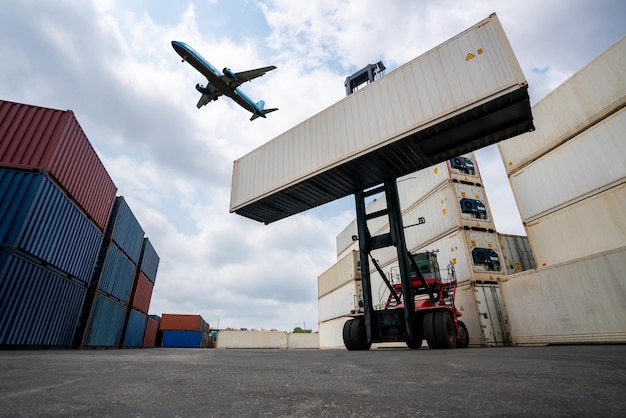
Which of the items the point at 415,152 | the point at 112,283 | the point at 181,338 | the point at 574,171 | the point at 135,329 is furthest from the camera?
the point at 181,338

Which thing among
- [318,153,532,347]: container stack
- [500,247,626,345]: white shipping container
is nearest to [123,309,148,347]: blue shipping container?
[318,153,532,347]: container stack

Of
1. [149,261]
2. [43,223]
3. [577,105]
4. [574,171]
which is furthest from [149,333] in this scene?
[577,105]

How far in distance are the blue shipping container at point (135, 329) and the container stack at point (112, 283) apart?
1239mm

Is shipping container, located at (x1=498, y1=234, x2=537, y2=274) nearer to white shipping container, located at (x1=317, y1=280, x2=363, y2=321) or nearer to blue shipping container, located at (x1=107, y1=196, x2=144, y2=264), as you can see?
white shipping container, located at (x1=317, y1=280, x2=363, y2=321)

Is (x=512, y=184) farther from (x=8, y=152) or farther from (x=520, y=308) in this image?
(x=8, y=152)

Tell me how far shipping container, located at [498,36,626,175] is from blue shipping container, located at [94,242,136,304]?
17713 millimetres

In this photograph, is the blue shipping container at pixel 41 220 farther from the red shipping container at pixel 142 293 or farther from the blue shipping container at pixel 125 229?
the red shipping container at pixel 142 293

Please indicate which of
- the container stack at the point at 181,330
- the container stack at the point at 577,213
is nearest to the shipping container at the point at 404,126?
the container stack at the point at 577,213

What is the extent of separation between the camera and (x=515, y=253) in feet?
42.3

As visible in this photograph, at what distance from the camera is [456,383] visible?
2.10 meters

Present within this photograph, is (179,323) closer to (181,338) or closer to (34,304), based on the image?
(181,338)

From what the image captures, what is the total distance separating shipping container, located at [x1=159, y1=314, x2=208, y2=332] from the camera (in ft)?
104

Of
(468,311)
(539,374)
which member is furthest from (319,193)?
(539,374)

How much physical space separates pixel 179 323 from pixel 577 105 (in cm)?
3639
